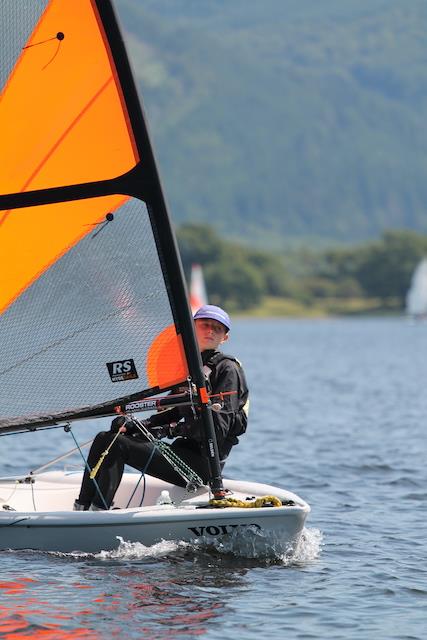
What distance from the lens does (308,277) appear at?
16275 cm

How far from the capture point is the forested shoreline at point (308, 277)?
146 m

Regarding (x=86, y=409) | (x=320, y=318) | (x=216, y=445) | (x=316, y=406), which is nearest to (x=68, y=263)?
(x=86, y=409)

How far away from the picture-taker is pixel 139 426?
30.6ft

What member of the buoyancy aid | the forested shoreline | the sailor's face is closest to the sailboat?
the buoyancy aid

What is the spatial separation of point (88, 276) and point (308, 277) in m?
154

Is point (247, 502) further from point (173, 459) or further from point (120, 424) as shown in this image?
point (120, 424)

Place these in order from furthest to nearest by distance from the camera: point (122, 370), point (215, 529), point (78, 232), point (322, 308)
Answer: point (322, 308) → point (122, 370) → point (78, 232) → point (215, 529)

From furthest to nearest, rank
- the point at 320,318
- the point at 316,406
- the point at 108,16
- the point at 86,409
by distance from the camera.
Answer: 1. the point at 320,318
2. the point at 316,406
3. the point at 86,409
4. the point at 108,16

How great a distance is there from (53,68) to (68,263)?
139 cm

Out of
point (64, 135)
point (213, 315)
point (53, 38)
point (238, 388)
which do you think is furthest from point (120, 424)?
point (53, 38)

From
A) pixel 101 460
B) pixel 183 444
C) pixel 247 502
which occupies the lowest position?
pixel 247 502

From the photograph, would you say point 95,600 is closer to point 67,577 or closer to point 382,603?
point 67,577

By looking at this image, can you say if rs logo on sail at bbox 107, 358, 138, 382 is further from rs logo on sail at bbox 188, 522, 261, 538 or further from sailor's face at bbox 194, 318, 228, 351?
rs logo on sail at bbox 188, 522, 261, 538

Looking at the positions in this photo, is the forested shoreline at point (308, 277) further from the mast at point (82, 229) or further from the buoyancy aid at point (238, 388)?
the mast at point (82, 229)
